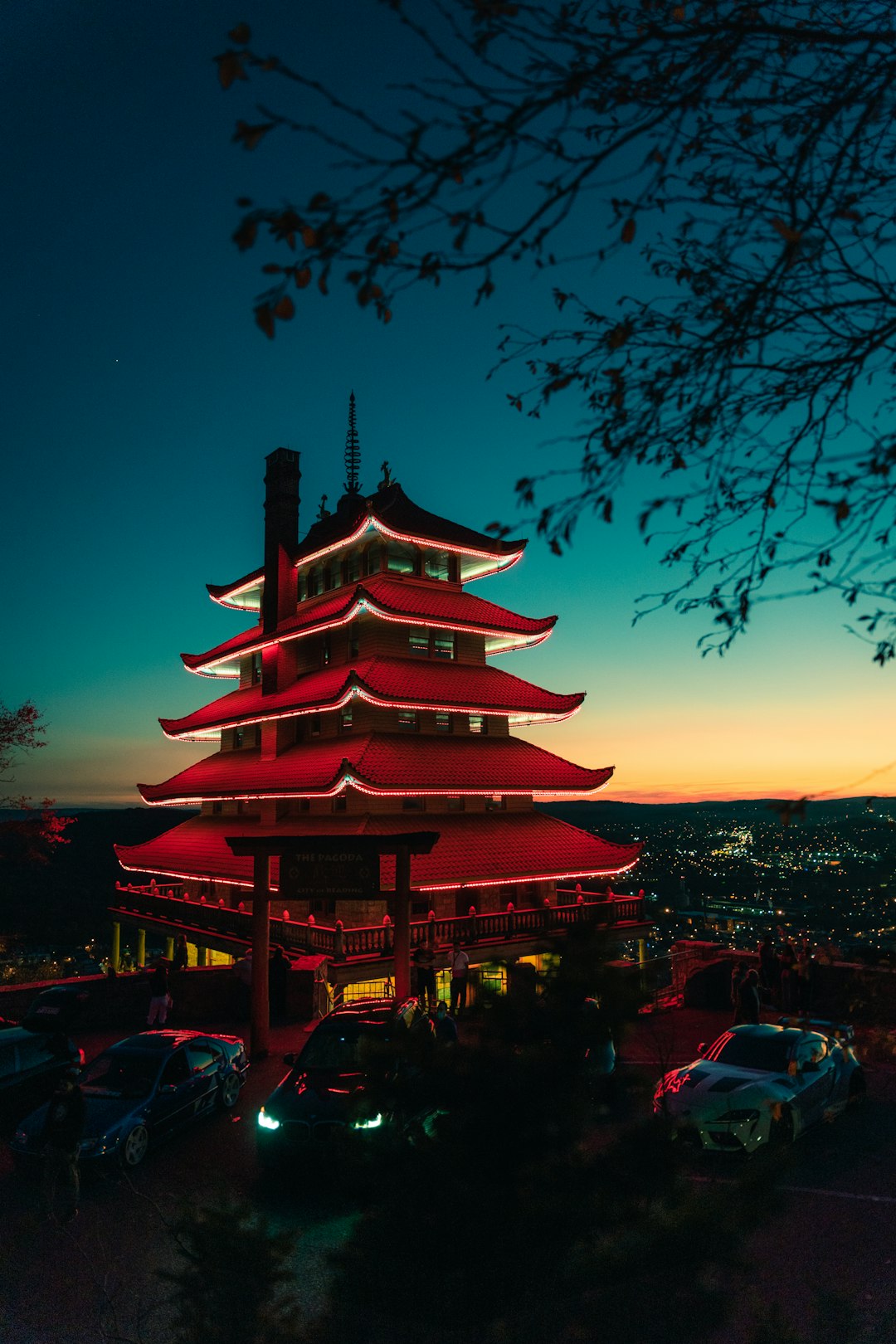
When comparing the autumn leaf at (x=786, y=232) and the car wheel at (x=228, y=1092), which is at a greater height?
the autumn leaf at (x=786, y=232)

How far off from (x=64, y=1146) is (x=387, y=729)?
20720 millimetres

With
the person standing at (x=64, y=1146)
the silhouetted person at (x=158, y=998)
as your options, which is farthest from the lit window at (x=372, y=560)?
the person standing at (x=64, y=1146)

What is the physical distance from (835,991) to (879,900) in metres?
10.8

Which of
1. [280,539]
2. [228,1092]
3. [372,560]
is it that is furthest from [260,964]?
[280,539]

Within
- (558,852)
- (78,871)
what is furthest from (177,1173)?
(78,871)

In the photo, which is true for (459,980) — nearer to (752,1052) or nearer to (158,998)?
(158,998)

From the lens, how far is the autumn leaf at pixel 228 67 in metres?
3.59

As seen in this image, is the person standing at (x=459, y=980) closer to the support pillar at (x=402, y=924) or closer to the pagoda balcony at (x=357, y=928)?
the pagoda balcony at (x=357, y=928)

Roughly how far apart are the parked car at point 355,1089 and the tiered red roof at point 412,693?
48.2 feet

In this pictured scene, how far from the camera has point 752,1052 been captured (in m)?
12.3

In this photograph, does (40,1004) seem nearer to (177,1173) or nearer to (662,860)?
(177,1173)

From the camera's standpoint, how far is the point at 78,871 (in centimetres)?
9494

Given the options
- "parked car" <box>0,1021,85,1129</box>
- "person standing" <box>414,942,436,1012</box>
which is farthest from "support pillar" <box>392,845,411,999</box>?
"parked car" <box>0,1021,85,1129</box>

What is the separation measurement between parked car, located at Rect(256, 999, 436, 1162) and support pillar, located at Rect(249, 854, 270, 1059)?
3.38m
